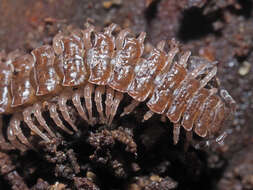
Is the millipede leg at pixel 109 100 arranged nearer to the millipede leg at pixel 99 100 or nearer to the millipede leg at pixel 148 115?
the millipede leg at pixel 99 100

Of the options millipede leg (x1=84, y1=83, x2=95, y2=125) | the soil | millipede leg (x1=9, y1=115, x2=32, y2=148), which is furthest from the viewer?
the soil

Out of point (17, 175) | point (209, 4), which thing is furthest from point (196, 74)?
point (17, 175)

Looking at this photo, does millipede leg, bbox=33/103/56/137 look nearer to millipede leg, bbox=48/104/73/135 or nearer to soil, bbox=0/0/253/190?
millipede leg, bbox=48/104/73/135

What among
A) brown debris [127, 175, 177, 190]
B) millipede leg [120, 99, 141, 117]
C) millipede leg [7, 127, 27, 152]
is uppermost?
millipede leg [120, 99, 141, 117]

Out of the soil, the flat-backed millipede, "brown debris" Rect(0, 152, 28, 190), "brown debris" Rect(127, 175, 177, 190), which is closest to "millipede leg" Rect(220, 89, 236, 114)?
the flat-backed millipede

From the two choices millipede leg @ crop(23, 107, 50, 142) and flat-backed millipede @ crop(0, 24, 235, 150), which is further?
millipede leg @ crop(23, 107, 50, 142)

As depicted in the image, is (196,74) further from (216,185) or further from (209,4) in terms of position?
(216,185)

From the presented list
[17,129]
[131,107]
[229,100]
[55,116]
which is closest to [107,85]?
[131,107]
